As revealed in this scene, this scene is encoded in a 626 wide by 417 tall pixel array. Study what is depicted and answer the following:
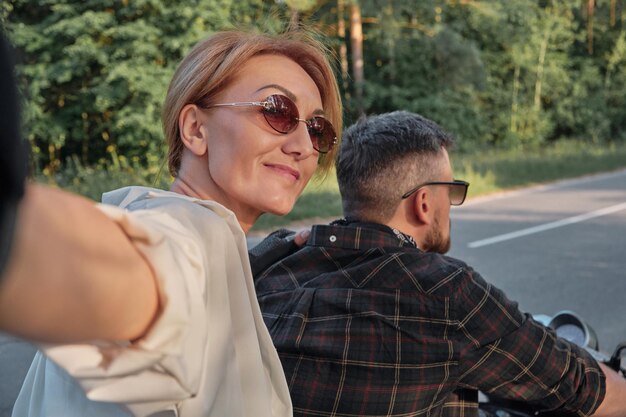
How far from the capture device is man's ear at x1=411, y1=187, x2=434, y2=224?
6.82 feet

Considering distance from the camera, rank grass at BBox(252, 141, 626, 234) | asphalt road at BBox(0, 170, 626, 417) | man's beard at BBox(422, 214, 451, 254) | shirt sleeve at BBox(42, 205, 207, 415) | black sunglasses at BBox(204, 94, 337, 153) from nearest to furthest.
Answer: shirt sleeve at BBox(42, 205, 207, 415) → black sunglasses at BBox(204, 94, 337, 153) → man's beard at BBox(422, 214, 451, 254) → asphalt road at BBox(0, 170, 626, 417) → grass at BBox(252, 141, 626, 234)

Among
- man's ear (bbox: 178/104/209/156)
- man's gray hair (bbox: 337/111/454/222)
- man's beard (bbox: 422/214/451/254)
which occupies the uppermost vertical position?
man's ear (bbox: 178/104/209/156)

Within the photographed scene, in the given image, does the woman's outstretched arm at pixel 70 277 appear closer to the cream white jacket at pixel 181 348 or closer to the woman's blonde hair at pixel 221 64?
the cream white jacket at pixel 181 348

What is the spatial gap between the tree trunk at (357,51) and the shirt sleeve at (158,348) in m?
22.6

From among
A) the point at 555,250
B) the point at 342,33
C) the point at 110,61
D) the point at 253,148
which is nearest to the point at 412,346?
the point at 253,148

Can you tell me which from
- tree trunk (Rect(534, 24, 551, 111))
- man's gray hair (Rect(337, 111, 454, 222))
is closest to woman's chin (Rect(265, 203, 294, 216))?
man's gray hair (Rect(337, 111, 454, 222))

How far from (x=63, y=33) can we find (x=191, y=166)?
662 inches

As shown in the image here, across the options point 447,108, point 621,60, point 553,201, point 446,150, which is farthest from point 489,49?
point 446,150

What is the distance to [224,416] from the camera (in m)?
0.87

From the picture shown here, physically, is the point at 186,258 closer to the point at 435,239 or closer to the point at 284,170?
the point at 284,170

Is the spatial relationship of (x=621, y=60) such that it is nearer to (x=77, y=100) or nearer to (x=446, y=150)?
(x=77, y=100)

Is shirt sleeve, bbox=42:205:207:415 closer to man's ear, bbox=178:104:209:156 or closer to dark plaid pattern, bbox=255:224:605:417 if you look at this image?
man's ear, bbox=178:104:209:156

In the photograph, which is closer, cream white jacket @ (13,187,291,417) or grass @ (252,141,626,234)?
cream white jacket @ (13,187,291,417)

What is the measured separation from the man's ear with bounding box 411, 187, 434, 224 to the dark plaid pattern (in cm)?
28
